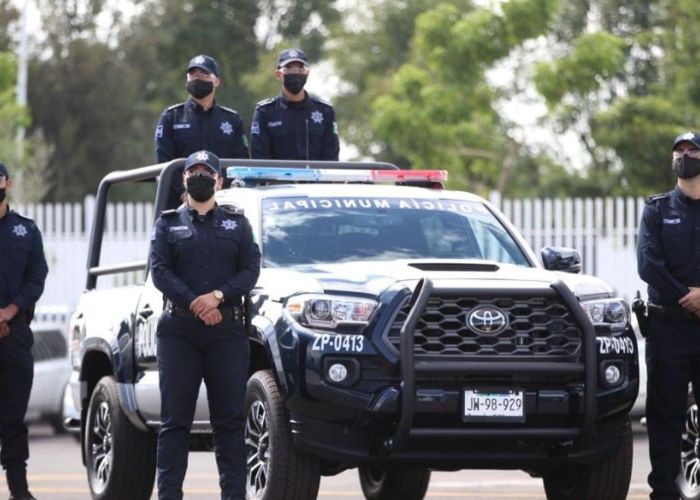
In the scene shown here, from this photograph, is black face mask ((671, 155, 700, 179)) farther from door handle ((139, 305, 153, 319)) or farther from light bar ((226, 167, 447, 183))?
door handle ((139, 305, 153, 319))

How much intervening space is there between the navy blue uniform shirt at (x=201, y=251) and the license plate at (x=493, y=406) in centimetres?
135

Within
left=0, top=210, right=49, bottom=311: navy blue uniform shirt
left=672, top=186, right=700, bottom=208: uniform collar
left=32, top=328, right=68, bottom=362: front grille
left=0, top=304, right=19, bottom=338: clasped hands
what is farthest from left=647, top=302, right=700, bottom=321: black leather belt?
left=32, top=328, right=68, bottom=362: front grille

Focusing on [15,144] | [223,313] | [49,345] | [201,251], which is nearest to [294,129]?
[201,251]

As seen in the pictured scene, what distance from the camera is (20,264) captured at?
39.4 feet

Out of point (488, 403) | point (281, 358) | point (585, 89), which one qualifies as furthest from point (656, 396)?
point (585, 89)

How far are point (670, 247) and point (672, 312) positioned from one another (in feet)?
1.17

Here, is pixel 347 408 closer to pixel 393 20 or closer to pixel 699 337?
pixel 699 337

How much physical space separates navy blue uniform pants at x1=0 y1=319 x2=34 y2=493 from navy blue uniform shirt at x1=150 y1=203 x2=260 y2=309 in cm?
218

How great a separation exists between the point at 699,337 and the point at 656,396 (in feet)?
1.34

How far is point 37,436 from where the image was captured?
23.2m

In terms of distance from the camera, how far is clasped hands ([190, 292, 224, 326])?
986 centimetres

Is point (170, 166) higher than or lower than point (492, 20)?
lower

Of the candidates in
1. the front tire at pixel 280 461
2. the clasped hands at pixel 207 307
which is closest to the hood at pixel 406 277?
the clasped hands at pixel 207 307

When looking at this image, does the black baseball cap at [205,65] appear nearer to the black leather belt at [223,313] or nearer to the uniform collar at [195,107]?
the uniform collar at [195,107]
